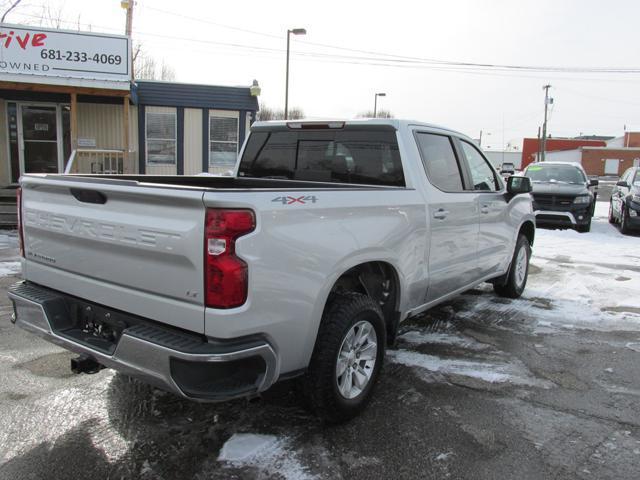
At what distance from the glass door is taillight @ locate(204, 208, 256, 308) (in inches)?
555

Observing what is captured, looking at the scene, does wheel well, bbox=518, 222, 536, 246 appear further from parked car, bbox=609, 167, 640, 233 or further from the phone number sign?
the phone number sign

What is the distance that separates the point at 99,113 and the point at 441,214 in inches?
530

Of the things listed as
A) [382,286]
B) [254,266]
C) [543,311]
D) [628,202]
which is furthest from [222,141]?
[254,266]

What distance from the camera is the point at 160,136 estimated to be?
52.1 feet

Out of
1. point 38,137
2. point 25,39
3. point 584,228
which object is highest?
point 25,39

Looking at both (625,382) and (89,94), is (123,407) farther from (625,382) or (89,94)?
(89,94)

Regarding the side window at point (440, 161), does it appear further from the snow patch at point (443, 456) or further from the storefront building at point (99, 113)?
the storefront building at point (99, 113)

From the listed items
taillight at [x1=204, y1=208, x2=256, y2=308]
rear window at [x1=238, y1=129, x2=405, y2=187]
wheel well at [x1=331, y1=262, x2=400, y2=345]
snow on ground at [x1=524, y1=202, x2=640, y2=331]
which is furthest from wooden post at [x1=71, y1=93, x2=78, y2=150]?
taillight at [x1=204, y1=208, x2=256, y2=308]

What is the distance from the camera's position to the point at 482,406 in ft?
12.3

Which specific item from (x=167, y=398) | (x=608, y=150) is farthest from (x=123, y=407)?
(x=608, y=150)

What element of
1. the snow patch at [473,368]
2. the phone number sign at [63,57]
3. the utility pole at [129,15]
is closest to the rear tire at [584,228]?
the snow patch at [473,368]

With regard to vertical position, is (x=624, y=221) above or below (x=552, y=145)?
below

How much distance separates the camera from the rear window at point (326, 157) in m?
4.28

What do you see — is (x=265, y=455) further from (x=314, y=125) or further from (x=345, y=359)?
(x=314, y=125)
